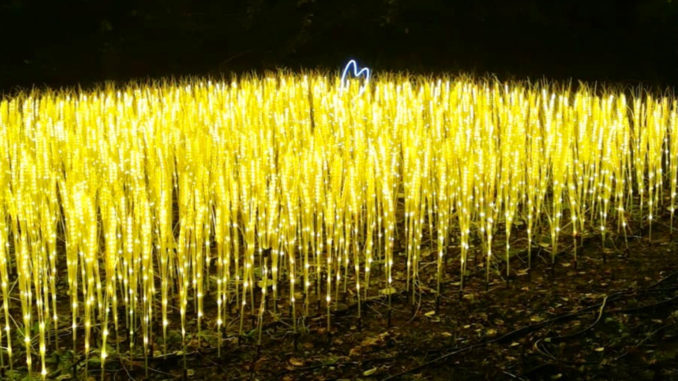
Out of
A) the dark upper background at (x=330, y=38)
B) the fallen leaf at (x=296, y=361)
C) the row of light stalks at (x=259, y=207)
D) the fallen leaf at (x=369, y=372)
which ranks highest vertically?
the dark upper background at (x=330, y=38)

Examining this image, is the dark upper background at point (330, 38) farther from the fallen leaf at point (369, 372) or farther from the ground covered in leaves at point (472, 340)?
the fallen leaf at point (369, 372)

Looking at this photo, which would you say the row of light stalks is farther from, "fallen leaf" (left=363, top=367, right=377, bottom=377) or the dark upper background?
the dark upper background

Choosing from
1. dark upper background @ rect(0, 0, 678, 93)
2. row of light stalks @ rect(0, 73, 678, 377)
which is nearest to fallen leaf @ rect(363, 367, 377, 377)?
row of light stalks @ rect(0, 73, 678, 377)

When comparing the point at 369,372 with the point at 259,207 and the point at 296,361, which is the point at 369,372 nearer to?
the point at 296,361

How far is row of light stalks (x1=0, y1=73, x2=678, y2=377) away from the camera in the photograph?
244 centimetres

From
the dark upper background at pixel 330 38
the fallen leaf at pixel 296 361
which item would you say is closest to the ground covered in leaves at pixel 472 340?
the fallen leaf at pixel 296 361

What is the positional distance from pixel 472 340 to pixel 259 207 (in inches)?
39.3

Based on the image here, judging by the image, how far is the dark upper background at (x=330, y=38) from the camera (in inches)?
311

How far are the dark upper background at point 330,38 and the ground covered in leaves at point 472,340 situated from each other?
17.7 feet

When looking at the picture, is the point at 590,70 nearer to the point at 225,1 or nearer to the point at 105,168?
the point at 225,1

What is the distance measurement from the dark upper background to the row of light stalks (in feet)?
13.2

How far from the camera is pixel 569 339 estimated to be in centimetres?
229

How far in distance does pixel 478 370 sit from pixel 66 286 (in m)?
1.71

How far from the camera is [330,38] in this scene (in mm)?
8945
